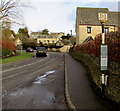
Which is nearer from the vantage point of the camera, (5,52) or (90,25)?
(5,52)

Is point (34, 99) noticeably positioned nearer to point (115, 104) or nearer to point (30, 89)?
point (30, 89)

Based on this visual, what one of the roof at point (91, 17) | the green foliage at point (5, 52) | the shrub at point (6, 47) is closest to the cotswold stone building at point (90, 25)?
the roof at point (91, 17)

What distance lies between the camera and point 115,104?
477 cm

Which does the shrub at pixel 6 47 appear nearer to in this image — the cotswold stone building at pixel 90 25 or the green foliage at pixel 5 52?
the green foliage at pixel 5 52

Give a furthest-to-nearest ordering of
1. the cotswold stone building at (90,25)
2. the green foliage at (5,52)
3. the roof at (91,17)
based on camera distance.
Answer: the roof at (91,17), the cotswold stone building at (90,25), the green foliage at (5,52)

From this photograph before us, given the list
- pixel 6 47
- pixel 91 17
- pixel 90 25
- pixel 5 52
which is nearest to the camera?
pixel 5 52

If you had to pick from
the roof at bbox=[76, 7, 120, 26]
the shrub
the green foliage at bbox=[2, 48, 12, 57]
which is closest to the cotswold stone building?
the roof at bbox=[76, 7, 120, 26]

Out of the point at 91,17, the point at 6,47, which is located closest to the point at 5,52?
the point at 6,47

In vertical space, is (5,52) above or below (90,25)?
below

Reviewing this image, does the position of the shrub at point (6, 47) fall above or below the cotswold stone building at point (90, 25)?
below

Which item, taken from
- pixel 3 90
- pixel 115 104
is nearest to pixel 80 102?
pixel 115 104

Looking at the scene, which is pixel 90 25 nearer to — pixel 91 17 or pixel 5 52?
pixel 91 17

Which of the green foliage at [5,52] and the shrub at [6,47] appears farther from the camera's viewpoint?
the shrub at [6,47]

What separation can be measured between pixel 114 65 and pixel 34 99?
11.3 feet
